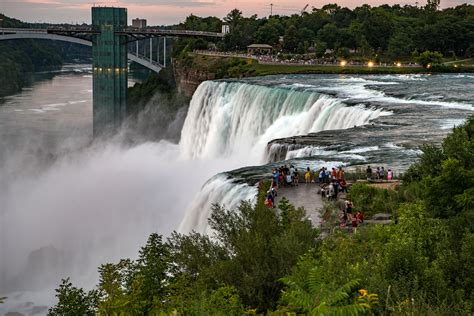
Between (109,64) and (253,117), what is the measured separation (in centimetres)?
4012

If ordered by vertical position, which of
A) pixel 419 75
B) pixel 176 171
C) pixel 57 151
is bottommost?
pixel 57 151

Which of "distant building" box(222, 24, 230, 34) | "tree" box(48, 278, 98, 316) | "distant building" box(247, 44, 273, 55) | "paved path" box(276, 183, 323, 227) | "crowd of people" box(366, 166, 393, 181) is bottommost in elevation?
"tree" box(48, 278, 98, 316)

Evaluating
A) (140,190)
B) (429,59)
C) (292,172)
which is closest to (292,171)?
(292,172)

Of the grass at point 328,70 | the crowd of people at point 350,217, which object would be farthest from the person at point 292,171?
the grass at point 328,70

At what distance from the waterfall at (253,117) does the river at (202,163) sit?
68mm

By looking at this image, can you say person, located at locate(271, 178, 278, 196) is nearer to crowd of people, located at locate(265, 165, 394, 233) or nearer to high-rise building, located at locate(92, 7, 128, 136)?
crowd of people, located at locate(265, 165, 394, 233)

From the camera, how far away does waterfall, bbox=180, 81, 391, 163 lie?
2938 cm

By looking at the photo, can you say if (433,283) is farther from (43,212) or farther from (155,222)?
(43,212)

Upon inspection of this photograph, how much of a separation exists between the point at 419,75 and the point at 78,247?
29911 millimetres

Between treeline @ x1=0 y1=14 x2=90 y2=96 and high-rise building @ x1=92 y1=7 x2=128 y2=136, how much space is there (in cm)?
2426

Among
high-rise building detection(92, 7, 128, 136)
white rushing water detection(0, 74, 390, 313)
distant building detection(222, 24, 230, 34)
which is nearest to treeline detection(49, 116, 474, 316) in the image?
white rushing water detection(0, 74, 390, 313)

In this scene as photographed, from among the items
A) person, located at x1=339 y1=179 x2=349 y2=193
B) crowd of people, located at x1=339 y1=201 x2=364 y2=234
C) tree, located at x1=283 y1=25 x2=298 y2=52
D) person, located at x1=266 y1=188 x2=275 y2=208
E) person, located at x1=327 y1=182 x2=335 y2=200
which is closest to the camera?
crowd of people, located at x1=339 y1=201 x2=364 y2=234

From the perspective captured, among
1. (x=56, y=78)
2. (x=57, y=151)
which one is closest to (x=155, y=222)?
(x=57, y=151)

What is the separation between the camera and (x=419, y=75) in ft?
170
